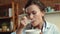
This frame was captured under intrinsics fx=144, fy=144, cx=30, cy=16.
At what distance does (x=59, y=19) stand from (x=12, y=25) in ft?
3.22

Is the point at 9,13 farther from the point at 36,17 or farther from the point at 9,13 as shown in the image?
the point at 36,17

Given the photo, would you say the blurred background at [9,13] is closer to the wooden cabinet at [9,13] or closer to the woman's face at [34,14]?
the wooden cabinet at [9,13]

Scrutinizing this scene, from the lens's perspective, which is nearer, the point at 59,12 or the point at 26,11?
the point at 26,11

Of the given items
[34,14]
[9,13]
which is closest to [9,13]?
[9,13]

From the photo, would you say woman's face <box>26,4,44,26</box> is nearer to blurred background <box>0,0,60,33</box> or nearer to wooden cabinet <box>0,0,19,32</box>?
blurred background <box>0,0,60,33</box>

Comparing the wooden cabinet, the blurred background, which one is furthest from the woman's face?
the wooden cabinet

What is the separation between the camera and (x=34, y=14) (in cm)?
86

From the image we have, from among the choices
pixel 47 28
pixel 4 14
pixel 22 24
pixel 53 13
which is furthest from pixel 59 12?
pixel 22 24

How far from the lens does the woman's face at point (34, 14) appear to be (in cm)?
83

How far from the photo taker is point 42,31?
834mm

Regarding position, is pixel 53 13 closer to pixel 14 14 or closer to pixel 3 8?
pixel 14 14

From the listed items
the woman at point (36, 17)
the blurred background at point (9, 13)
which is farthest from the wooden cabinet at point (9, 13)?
the woman at point (36, 17)

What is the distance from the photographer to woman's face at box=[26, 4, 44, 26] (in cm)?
83

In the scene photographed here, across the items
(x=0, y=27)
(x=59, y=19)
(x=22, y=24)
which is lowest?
(x=0, y=27)
